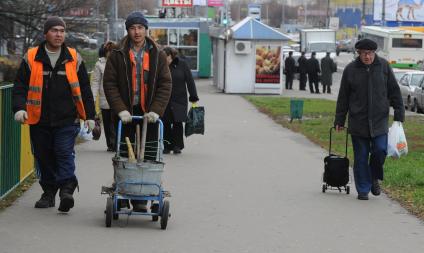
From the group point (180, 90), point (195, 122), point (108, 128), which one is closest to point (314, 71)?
point (195, 122)

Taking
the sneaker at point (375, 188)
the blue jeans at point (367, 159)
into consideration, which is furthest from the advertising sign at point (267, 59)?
the blue jeans at point (367, 159)

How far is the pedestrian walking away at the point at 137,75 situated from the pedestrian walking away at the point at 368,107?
277 centimetres

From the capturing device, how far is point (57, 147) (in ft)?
29.3

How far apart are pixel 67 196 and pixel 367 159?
11.5ft

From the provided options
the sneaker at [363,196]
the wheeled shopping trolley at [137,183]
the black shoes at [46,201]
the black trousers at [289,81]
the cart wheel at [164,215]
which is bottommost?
the black trousers at [289,81]

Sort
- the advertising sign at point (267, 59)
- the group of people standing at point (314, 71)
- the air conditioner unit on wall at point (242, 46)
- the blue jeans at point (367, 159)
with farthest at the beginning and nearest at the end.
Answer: the group of people standing at point (314, 71)
the advertising sign at point (267, 59)
the air conditioner unit on wall at point (242, 46)
the blue jeans at point (367, 159)

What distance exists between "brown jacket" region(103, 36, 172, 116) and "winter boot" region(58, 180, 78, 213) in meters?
0.88

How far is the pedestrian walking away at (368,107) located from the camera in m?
10.7

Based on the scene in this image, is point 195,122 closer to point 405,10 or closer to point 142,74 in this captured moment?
point 142,74

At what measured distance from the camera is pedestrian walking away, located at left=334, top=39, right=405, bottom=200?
1066 cm

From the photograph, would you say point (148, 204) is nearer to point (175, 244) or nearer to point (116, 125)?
point (116, 125)

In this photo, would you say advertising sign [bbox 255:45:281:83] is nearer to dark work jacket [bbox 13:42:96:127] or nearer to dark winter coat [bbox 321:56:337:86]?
dark winter coat [bbox 321:56:337:86]

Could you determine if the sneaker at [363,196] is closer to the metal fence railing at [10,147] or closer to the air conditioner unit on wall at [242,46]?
the metal fence railing at [10,147]

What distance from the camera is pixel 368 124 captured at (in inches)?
419
